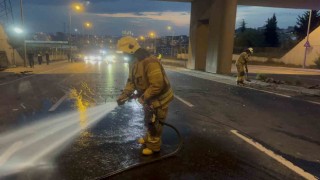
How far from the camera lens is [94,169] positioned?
4.84 metres

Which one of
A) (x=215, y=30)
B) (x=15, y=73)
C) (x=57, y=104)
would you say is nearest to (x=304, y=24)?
(x=215, y=30)

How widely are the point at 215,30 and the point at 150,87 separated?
2018 centimetres

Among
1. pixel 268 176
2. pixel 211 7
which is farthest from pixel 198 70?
pixel 268 176

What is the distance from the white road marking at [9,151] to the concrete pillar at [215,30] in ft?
63.7

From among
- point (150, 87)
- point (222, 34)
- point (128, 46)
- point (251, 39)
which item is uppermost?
point (251, 39)

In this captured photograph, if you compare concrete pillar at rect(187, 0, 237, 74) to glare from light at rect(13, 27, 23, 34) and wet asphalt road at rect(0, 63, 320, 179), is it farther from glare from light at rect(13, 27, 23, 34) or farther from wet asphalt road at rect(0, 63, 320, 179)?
glare from light at rect(13, 27, 23, 34)

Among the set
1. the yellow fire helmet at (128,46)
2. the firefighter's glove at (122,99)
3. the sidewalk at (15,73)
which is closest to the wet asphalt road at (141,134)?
the firefighter's glove at (122,99)

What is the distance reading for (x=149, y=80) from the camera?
5.29 m

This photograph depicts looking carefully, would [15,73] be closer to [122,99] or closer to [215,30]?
[215,30]

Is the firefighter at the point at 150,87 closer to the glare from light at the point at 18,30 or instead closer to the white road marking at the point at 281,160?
the white road marking at the point at 281,160

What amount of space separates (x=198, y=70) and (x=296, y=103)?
17.1 m

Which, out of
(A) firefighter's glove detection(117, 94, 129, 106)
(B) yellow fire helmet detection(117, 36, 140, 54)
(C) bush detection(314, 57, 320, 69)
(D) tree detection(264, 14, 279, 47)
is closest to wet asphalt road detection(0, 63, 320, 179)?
(A) firefighter's glove detection(117, 94, 129, 106)

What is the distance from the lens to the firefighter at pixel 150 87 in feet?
17.3

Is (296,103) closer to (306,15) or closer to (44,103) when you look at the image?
(44,103)
